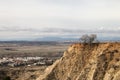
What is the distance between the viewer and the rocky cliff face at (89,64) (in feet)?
211

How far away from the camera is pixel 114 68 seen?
63.4 metres

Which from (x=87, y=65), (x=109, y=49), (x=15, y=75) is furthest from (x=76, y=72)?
(x=15, y=75)

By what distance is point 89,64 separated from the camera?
6844 centimetres

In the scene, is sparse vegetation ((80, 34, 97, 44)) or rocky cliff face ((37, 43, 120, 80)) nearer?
rocky cliff face ((37, 43, 120, 80))

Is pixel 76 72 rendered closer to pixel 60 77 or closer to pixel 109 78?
pixel 60 77

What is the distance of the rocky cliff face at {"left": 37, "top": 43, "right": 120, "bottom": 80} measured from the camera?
64.4 metres

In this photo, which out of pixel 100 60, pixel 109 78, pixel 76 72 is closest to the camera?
pixel 109 78

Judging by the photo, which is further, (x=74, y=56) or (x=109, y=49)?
(x=74, y=56)

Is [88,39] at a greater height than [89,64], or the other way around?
[88,39]

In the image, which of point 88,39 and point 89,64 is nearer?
point 89,64

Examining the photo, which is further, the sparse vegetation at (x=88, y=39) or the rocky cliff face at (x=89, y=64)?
the sparse vegetation at (x=88, y=39)

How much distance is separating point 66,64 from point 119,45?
13.7 m

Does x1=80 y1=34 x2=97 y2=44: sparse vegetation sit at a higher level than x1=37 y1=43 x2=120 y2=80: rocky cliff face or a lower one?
higher

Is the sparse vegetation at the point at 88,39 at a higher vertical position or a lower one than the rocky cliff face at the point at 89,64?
higher
